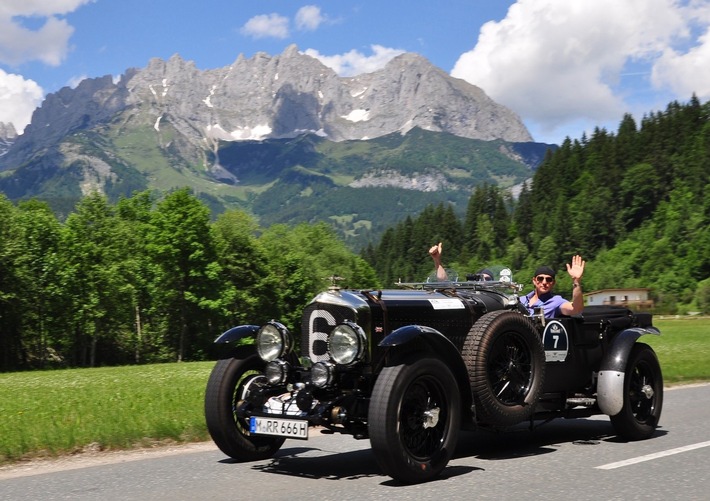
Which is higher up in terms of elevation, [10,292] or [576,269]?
[10,292]

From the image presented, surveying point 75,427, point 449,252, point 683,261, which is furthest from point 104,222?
point 449,252

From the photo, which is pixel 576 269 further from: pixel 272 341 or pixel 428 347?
pixel 272 341

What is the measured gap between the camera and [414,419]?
6.76 metres

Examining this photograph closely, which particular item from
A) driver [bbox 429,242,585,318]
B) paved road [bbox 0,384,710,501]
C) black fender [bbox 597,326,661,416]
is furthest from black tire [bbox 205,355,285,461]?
black fender [bbox 597,326,661,416]

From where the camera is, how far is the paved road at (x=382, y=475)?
6219 millimetres

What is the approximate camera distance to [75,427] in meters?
9.20

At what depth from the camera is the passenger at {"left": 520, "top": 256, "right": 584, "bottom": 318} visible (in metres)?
8.60

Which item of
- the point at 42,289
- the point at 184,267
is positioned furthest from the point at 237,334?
the point at 184,267

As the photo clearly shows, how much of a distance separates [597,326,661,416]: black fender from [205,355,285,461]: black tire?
3404mm

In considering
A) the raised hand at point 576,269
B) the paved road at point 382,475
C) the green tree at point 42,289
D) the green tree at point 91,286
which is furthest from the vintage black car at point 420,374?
the green tree at point 91,286

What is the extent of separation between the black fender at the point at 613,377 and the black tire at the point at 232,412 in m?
3.40

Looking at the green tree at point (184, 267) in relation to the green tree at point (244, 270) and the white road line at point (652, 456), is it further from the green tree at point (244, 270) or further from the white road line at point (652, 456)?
the white road line at point (652, 456)

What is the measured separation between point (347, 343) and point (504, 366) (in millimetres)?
1705

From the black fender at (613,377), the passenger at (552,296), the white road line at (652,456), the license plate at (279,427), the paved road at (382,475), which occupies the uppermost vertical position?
the passenger at (552,296)
